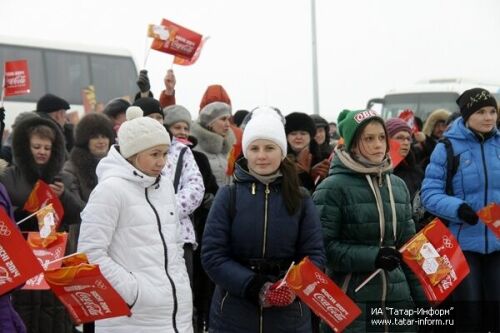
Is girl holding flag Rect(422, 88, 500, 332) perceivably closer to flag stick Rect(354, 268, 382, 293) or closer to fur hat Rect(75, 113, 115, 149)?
flag stick Rect(354, 268, 382, 293)

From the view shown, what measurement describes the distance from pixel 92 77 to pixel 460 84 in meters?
8.92

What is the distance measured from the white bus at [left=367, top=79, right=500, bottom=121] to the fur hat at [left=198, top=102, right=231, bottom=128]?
42.9ft

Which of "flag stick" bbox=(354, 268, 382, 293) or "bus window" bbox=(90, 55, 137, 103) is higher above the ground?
"bus window" bbox=(90, 55, 137, 103)

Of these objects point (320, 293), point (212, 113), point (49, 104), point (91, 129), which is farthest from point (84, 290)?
point (49, 104)

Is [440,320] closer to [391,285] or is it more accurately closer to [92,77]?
[391,285]

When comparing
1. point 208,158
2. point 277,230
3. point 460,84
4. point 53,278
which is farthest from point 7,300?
point 460,84

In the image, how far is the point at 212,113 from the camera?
721 cm

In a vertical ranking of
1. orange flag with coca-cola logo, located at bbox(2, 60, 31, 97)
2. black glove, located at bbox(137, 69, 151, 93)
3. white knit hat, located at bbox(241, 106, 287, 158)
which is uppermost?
orange flag with coca-cola logo, located at bbox(2, 60, 31, 97)

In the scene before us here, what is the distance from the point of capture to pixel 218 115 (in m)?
7.21

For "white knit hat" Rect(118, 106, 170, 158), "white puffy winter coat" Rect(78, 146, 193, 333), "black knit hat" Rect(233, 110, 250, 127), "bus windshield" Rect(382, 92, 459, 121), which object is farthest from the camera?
"bus windshield" Rect(382, 92, 459, 121)

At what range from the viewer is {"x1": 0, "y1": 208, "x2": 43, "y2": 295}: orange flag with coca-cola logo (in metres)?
3.71

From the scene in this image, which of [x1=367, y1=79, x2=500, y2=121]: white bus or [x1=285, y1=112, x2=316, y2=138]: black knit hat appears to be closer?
[x1=285, y1=112, x2=316, y2=138]: black knit hat

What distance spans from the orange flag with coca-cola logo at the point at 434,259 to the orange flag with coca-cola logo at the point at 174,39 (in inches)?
193

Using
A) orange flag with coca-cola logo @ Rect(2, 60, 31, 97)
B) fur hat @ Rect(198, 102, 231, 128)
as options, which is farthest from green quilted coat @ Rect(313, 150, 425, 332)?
orange flag with coca-cola logo @ Rect(2, 60, 31, 97)
